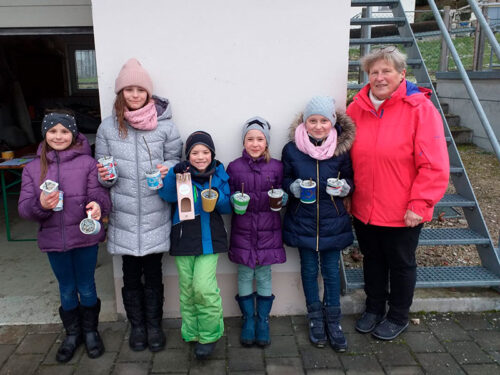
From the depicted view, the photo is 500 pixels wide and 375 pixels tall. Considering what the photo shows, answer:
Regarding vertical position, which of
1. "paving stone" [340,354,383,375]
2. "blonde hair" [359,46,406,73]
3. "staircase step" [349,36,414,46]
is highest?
"staircase step" [349,36,414,46]

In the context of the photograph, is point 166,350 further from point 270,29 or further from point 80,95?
point 80,95

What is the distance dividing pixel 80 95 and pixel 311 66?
8458 millimetres

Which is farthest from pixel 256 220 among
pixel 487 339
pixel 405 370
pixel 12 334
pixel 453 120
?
pixel 453 120

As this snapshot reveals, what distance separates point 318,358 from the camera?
9.92 ft

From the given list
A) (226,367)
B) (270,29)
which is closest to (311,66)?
(270,29)

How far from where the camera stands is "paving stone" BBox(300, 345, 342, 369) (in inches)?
116

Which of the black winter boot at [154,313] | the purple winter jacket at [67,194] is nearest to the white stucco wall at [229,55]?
the purple winter jacket at [67,194]

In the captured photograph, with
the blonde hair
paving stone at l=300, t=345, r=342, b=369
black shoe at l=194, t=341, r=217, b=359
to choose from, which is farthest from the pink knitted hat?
paving stone at l=300, t=345, r=342, b=369

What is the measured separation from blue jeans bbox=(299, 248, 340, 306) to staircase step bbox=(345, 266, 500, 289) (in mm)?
317

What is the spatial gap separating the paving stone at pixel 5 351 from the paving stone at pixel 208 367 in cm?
129

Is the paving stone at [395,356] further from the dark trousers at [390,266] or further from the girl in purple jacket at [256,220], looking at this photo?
the girl in purple jacket at [256,220]

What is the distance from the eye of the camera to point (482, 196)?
5863 mm

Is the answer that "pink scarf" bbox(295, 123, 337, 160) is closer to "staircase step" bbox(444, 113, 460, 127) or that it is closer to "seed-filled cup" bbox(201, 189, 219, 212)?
"seed-filled cup" bbox(201, 189, 219, 212)

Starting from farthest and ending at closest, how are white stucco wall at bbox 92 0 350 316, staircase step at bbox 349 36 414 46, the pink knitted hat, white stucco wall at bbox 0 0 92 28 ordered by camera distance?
staircase step at bbox 349 36 414 46, white stucco wall at bbox 0 0 92 28, white stucco wall at bbox 92 0 350 316, the pink knitted hat
